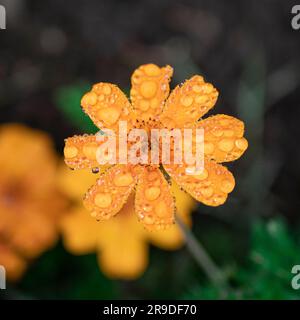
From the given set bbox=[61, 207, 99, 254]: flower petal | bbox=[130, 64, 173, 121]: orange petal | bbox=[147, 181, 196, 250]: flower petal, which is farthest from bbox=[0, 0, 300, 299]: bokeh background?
bbox=[130, 64, 173, 121]: orange petal

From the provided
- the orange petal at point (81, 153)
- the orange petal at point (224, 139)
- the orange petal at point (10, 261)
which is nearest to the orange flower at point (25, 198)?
the orange petal at point (10, 261)

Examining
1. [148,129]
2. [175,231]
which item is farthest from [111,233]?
[148,129]

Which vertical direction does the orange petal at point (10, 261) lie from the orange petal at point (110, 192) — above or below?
below

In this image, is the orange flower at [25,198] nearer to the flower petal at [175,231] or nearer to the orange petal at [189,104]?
the flower petal at [175,231]

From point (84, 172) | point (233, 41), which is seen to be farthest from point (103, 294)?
point (233, 41)

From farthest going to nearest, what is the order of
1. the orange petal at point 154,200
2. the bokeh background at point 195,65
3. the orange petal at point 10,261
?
1. the bokeh background at point 195,65
2. the orange petal at point 10,261
3. the orange petal at point 154,200
